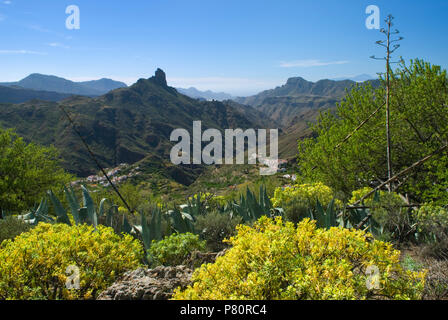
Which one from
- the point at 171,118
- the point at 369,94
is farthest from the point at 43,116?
the point at 369,94

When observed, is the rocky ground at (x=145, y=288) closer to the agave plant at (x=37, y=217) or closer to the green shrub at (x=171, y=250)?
the green shrub at (x=171, y=250)

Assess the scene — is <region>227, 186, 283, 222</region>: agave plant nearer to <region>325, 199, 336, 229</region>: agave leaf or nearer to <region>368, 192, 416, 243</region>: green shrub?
<region>325, 199, 336, 229</region>: agave leaf

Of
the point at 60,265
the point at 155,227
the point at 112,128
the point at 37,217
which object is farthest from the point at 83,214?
the point at 112,128

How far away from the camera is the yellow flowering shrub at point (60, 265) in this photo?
254 centimetres

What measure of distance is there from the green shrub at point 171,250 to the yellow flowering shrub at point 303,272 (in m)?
1.40

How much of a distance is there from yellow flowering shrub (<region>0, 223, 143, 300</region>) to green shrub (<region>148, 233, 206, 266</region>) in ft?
1.32

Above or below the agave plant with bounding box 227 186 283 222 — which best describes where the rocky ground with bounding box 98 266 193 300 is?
above

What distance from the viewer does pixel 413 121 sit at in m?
10.3

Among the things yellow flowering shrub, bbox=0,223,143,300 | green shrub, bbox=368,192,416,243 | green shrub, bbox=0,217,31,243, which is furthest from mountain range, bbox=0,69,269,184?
green shrub, bbox=368,192,416,243

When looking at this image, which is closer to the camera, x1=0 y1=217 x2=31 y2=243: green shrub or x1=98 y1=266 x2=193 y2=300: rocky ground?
x1=98 y1=266 x2=193 y2=300: rocky ground

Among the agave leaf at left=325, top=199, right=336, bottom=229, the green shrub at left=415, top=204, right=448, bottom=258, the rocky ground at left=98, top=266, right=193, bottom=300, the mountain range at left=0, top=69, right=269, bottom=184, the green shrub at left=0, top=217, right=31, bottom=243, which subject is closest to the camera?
the rocky ground at left=98, top=266, right=193, bottom=300

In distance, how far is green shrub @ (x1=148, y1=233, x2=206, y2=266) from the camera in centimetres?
350
